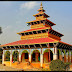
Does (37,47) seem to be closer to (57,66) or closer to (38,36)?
(38,36)

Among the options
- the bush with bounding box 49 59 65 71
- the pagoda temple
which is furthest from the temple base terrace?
the bush with bounding box 49 59 65 71

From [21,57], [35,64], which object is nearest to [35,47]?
[35,64]

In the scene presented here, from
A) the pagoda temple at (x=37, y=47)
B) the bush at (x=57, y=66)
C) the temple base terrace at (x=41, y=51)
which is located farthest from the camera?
the pagoda temple at (x=37, y=47)

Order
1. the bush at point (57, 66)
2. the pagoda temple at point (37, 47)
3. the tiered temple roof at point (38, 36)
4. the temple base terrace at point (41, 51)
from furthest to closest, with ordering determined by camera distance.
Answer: the tiered temple roof at point (38, 36) < the pagoda temple at point (37, 47) < the temple base terrace at point (41, 51) < the bush at point (57, 66)

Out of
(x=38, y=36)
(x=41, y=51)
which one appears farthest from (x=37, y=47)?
(x=38, y=36)

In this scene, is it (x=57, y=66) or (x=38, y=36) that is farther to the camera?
→ (x=38, y=36)

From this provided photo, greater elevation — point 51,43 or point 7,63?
point 51,43

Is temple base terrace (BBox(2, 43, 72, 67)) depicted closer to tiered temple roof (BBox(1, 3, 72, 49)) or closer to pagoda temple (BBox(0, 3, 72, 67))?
pagoda temple (BBox(0, 3, 72, 67))

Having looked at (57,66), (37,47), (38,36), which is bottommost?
(57,66)

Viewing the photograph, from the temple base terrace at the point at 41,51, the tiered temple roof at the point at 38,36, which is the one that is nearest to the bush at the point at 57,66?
the temple base terrace at the point at 41,51

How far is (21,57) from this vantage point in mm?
24828

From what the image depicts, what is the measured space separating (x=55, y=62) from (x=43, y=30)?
30.9ft

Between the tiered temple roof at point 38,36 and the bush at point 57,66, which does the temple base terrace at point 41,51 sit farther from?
the bush at point 57,66

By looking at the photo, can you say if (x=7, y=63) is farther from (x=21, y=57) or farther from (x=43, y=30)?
(x=43, y=30)
